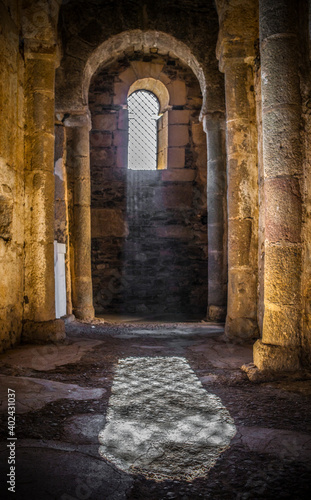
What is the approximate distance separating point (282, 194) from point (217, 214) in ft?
11.9

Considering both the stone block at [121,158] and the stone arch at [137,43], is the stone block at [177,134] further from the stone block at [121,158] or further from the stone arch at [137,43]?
the stone arch at [137,43]

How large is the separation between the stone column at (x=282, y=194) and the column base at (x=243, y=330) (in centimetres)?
136

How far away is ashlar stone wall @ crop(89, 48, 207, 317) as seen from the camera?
28.6 ft

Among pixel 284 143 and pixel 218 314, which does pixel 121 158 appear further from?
pixel 284 143

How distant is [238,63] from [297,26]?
5.05 ft

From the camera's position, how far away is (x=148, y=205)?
8875 millimetres

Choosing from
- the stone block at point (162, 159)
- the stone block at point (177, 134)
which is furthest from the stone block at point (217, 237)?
the stone block at point (177, 134)

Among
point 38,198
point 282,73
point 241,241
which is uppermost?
point 282,73

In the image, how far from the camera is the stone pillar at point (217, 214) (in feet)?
21.4

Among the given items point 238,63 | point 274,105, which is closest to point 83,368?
point 274,105

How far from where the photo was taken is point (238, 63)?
451 centimetres

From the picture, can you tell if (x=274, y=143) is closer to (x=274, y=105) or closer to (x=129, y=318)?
(x=274, y=105)

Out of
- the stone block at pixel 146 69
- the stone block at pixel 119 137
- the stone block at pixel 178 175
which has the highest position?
the stone block at pixel 146 69

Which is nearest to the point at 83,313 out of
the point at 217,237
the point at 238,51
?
the point at 217,237
